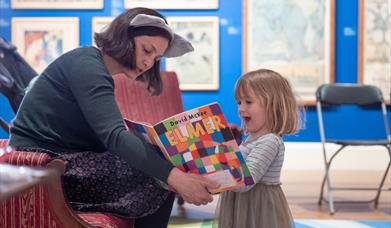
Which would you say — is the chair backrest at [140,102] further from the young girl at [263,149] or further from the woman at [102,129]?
the woman at [102,129]

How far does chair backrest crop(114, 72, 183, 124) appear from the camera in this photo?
13.8 ft

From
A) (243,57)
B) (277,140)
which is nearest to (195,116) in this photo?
(277,140)

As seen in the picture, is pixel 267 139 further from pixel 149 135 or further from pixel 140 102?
pixel 140 102

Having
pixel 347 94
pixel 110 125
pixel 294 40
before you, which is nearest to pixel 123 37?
pixel 110 125

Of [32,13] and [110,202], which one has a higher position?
[32,13]

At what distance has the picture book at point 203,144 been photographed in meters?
1.84

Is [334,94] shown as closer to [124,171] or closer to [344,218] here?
[344,218]

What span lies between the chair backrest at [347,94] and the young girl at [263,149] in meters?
2.76

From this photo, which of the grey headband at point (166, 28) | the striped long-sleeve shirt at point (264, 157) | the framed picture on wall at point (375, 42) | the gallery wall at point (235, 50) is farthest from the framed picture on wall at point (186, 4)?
the striped long-sleeve shirt at point (264, 157)

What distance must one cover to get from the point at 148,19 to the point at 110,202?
63cm

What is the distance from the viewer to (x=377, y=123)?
6.34 m

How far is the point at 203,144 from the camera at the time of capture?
1.88 m

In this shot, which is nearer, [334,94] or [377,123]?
[334,94]

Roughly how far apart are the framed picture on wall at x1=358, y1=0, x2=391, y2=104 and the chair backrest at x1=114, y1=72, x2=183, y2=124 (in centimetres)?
260
